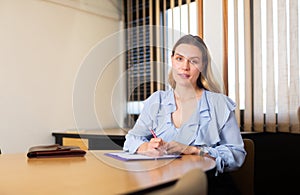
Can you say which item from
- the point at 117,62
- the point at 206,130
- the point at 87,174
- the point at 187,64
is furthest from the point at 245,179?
the point at 117,62

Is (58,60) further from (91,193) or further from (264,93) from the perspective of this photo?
(91,193)

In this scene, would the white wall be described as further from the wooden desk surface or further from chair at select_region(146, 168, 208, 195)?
chair at select_region(146, 168, 208, 195)

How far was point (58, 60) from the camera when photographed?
123 inches

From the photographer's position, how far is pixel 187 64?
1.59 meters

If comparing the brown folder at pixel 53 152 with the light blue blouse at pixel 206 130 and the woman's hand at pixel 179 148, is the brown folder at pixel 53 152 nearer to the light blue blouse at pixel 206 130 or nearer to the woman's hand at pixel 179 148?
the light blue blouse at pixel 206 130

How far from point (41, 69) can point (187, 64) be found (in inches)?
73.1

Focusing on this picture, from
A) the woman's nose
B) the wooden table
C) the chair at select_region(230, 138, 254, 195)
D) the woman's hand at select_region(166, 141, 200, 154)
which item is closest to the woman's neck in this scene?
the woman's nose

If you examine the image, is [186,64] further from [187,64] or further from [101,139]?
[101,139]

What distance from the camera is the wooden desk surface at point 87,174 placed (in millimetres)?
846

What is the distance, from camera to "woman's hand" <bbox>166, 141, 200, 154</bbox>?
4.54 feet

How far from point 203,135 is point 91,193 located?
0.79m

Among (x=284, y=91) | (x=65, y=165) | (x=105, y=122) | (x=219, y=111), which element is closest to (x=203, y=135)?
(x=219, y=111)

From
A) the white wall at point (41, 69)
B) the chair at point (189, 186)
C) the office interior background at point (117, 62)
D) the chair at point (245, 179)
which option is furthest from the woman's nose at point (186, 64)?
the chair at point (189, 186)

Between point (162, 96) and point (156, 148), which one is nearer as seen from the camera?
point (156, 148)
